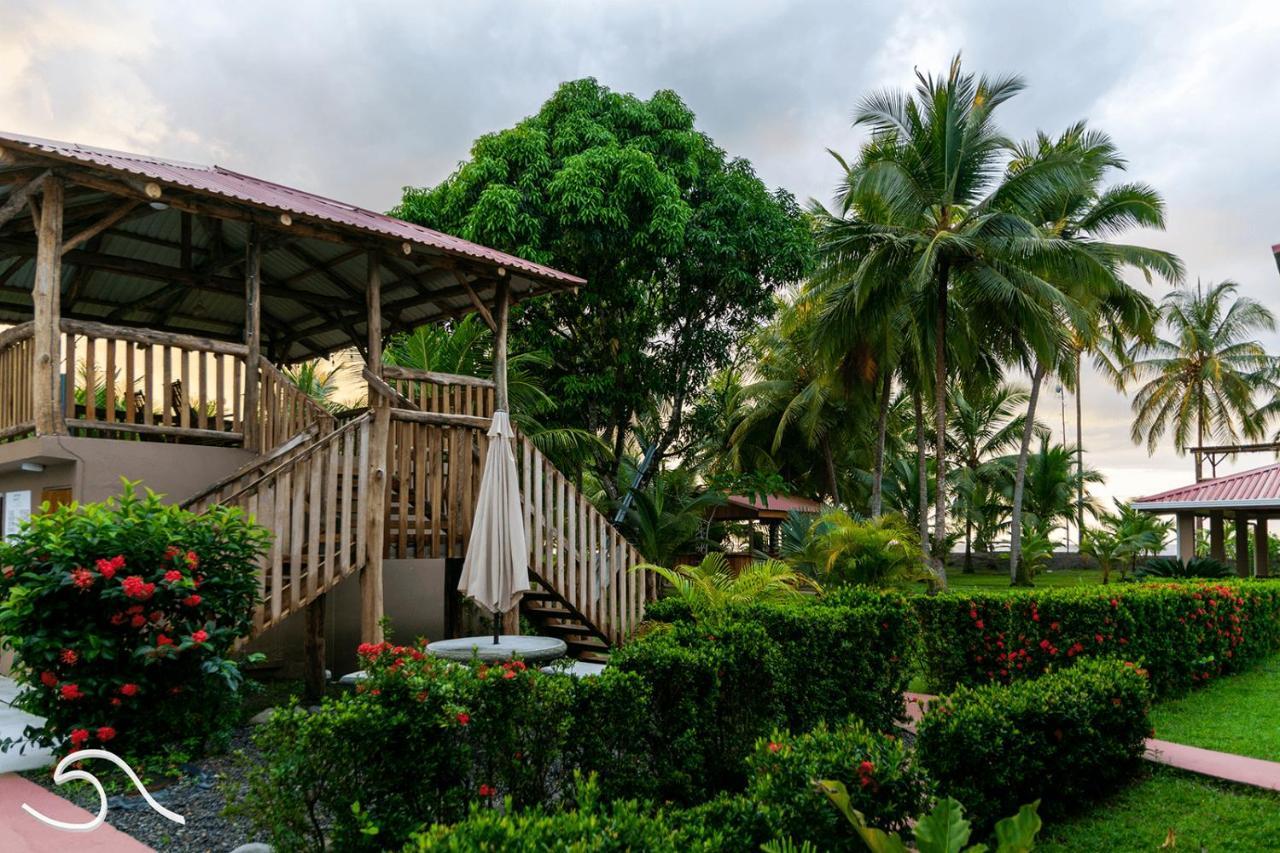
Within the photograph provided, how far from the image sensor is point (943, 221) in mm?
20922

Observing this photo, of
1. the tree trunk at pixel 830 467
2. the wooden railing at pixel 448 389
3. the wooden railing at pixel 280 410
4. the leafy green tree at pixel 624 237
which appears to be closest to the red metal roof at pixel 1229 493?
the leafy green tree at pixel 624 237

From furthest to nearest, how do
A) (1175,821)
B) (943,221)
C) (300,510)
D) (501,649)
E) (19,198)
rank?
1. (943,221)
2. (19,198)
3. (300,510)
4. (501,649)
5. (1175,821)

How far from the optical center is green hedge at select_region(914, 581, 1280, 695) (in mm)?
8695

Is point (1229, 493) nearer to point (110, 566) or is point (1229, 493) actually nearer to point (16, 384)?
point (110, 566)

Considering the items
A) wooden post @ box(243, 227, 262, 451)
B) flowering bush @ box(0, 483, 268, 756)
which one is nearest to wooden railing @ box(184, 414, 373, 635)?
flowering bush @ box(0, 483, 268, 756)

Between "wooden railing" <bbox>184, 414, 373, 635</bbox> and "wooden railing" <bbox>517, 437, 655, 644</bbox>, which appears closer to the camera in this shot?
"wooden railing" <bbox>184, 414, 373, 635</bbox>

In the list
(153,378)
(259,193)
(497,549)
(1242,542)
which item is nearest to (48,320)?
(153,378)

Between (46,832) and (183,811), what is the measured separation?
0.66m

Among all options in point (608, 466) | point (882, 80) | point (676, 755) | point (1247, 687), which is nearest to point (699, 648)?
point (676, 755)

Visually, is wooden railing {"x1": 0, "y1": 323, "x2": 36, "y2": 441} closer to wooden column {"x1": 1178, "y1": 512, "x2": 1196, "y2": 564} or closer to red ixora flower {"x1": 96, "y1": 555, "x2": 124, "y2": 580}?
red ixora flower {"x1": 96, "y1": 555, "x2": 124, "y2": 580}

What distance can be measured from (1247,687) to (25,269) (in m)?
15.9

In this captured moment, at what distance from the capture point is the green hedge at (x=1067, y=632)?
8.70 m

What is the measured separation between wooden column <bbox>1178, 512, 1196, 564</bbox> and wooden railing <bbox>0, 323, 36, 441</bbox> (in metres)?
19.5

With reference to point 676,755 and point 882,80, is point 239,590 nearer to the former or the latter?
point 676,755
